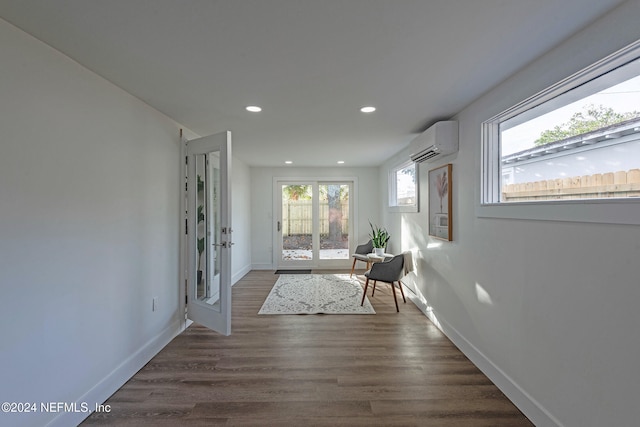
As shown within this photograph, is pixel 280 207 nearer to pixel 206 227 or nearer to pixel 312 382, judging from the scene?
pixel 206 227

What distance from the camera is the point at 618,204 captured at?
1.32 meters

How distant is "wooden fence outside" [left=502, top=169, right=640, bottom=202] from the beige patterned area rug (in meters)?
2.35

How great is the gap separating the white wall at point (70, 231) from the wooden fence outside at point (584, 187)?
2973 millimetres

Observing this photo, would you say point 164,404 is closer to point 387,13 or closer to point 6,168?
point 6,168

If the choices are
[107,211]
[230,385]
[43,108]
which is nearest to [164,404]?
[230,385]

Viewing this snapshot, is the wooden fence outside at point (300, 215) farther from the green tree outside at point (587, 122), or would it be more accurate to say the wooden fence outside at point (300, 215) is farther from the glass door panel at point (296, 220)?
the green tree outside at point (587, 122)

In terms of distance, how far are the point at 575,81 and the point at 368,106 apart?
55.1 inches

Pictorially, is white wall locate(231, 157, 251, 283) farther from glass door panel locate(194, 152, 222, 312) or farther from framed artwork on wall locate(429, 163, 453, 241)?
framed artwork on wall locate(429, 163, 453, 241)

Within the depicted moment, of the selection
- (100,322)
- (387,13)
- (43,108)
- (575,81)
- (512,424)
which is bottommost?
(512,424)

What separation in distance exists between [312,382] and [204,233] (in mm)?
1928

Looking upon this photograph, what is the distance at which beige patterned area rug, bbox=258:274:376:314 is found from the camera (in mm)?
3773

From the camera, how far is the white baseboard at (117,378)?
5.66ft

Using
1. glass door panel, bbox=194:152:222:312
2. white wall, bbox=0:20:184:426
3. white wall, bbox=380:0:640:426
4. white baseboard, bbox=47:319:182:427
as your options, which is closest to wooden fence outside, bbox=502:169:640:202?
white wall, bbox=380:0:640:426

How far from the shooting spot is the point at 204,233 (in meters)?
3.23
